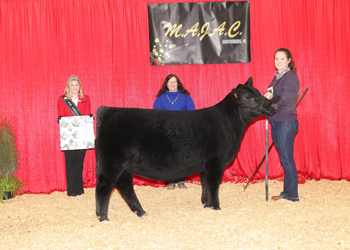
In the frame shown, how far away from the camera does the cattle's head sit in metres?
3.68

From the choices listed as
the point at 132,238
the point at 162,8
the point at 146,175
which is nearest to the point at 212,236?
the point at 132,238

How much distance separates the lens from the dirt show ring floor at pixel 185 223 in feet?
9.25

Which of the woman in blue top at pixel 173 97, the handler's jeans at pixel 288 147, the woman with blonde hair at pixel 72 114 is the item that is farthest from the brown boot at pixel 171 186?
the handler's jeans at pixel 288 147

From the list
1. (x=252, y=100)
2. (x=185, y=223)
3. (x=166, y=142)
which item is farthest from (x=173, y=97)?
(x=185, y=223)

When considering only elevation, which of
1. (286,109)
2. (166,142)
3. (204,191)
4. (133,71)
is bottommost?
(204,191)

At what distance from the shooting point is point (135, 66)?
5.52 metres

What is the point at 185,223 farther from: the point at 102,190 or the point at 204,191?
the point at 102,190

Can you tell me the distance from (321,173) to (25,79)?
5447 mm

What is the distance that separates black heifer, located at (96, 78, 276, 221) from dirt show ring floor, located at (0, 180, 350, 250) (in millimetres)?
350

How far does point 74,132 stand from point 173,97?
5.40ft

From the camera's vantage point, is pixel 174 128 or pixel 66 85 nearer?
pixel 174 128

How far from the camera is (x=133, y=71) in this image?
5.52m

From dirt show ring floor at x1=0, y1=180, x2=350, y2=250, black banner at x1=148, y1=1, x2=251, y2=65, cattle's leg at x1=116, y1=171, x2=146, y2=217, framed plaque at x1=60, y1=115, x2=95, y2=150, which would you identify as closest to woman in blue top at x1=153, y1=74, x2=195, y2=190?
black banner at x1=148, y1=1, x2=251, y2=65

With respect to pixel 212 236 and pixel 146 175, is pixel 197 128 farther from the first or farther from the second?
pixel 212 236
